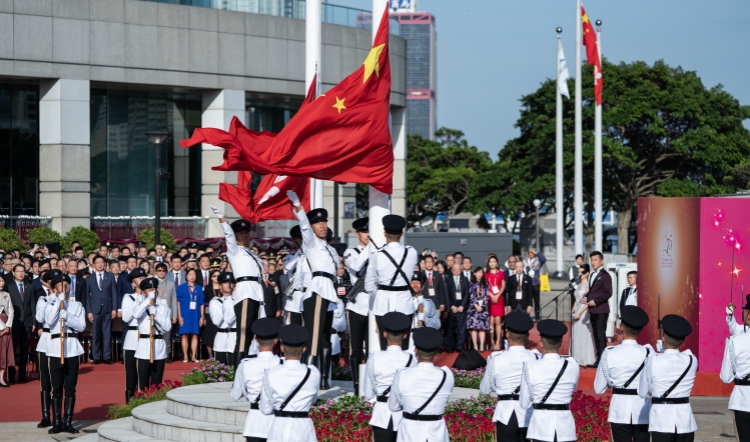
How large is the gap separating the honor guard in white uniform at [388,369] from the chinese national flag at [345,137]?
141 inches

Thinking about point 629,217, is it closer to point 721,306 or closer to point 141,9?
point 141,9

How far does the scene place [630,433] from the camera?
9.72 metres

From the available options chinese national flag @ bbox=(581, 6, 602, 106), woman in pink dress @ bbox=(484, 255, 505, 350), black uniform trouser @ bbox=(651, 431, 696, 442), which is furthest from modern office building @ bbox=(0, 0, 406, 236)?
black uniform trouser @ bbox=(651, 431, 696, 442)

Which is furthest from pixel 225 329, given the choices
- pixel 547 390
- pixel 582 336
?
pixel 547 390

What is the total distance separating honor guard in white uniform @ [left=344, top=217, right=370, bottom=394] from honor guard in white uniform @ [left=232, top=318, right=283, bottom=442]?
3.23 m

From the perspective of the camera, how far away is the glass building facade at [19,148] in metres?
31.1

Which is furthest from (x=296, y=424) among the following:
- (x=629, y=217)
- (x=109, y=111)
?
(x=629, y=217)

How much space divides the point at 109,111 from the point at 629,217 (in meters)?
30.3

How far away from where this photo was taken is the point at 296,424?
8.03m

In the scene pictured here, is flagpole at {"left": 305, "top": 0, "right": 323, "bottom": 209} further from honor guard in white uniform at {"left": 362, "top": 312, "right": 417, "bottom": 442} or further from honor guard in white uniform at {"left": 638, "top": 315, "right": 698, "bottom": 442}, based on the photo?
honor guard in white uniform at {"left": 638, "top": 315, "right": 698, "bottom": 442}

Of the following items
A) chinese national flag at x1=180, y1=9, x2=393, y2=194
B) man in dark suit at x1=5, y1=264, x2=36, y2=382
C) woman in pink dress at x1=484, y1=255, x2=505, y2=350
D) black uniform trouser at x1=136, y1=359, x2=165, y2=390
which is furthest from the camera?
woman in pink dress at x1=484, y1=255, x2=505, y2=350

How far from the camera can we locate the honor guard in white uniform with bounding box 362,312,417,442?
8.66 meters

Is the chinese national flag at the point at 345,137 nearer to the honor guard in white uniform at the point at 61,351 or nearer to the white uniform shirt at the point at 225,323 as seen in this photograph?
the honor guard in white uniform at the point at 61,351

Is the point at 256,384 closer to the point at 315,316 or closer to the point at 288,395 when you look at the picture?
the point at 288,395
